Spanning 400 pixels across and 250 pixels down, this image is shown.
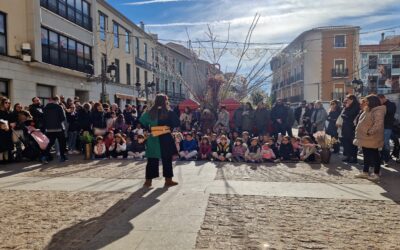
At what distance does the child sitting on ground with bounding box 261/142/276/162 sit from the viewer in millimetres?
9391

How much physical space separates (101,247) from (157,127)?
9.84ft

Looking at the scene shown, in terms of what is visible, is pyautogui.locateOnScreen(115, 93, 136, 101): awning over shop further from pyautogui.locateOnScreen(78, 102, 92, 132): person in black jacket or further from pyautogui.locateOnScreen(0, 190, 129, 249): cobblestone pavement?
pyautogui.locateOnScreen(0, 190, 129, 249): cobblestone pavement

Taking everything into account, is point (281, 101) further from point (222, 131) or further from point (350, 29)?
point (350, 29)

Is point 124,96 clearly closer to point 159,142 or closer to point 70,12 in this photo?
point 70,12

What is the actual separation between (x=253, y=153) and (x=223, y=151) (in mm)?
812

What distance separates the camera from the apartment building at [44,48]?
16.1 metres

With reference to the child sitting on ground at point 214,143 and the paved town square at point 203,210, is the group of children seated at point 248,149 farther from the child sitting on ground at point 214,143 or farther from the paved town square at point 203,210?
the paved town square at point 203,210

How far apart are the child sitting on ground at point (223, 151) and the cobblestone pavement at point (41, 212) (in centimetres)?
418

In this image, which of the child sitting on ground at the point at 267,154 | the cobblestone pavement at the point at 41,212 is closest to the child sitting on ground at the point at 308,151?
the child sitting on ground at the point at 267,154

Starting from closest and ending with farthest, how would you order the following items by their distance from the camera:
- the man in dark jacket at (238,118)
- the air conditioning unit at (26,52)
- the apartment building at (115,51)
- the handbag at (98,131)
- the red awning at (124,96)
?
the handbag at (98,131) → the man in dark jacket at (238,118) → the air conditioning unit at (26,52) → the apartment building at (115,51) → the red awning at (124,96)

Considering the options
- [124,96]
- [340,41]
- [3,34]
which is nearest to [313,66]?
[340,41]

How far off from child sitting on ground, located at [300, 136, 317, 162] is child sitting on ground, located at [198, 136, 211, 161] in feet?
8.05

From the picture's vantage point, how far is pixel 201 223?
4.34 m

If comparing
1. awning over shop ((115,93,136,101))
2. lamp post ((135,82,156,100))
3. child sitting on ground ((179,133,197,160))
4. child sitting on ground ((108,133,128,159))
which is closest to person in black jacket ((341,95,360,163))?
child sitting on ground ((179,133,197,160))
